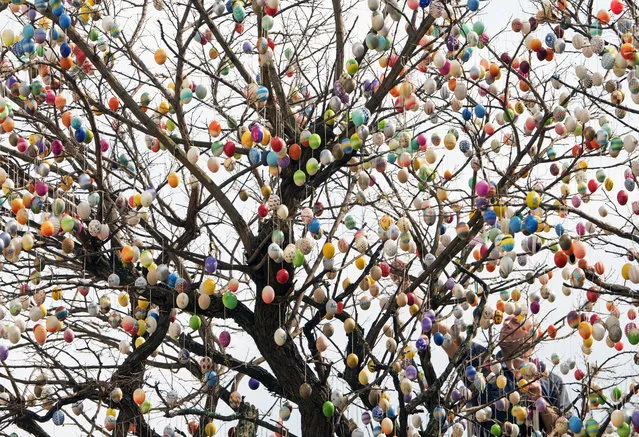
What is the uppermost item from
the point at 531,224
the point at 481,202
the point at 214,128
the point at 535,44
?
the point at 535,44

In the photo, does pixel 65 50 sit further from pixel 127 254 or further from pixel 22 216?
pixel 127 254

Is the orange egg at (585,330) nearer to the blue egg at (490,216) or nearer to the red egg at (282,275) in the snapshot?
the blue egg at (490,216)

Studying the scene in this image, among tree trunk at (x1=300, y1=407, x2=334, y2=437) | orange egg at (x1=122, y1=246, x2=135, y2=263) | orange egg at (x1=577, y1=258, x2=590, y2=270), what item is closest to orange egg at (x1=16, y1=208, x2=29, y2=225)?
orange egg at (x1=122, y1=246, x2=135, y2=263)

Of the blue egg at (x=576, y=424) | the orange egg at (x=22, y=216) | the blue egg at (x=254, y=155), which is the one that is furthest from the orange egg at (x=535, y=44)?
the orange egg at (x=22, y=216)

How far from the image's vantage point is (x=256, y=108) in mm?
5719

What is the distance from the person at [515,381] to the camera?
597 cm

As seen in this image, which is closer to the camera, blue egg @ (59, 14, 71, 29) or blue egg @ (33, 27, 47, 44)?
blue egg @ (59, 14, 71, 29)

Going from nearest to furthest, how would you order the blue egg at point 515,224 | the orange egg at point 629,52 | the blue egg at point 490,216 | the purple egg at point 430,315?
the orange egg at point 629,52, the blue egg at point 515,224, the blue egg at point 490,216, the purple egg at point 430,315

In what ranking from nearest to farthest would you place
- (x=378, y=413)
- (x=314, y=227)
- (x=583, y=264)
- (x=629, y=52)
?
(x=629, y=52), (x=583, y=264), (x=314, y=227), (x=378, y=413)

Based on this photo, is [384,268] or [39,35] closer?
[39,35]

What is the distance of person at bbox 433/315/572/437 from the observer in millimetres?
5969

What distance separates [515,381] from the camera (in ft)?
21.2

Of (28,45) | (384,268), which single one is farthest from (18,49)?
(384,268)

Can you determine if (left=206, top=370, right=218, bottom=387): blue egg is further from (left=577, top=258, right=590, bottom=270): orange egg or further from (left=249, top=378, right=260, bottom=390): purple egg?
(left=577, top=258, right=590, bottom=270): orange egg
